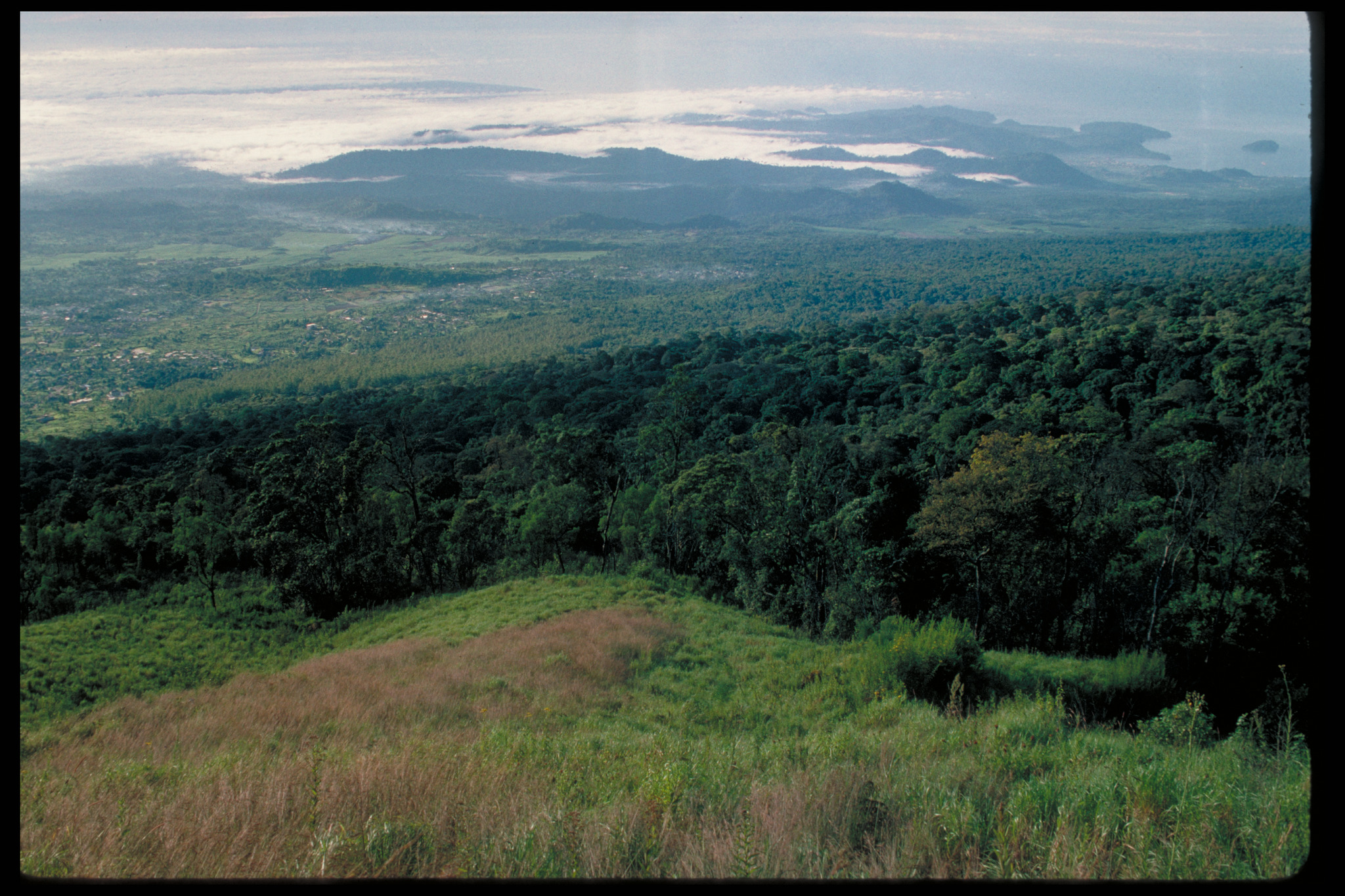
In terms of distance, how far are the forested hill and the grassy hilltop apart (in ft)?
4.99

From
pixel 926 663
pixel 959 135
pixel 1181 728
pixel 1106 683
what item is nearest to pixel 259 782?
pixel 1181 728

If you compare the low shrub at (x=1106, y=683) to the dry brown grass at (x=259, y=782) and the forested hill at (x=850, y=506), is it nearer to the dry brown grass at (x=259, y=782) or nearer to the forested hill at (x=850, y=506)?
the forested hill at (x=850, y=506)

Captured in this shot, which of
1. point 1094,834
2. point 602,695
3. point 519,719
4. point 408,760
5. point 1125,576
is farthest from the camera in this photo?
point 1125,576

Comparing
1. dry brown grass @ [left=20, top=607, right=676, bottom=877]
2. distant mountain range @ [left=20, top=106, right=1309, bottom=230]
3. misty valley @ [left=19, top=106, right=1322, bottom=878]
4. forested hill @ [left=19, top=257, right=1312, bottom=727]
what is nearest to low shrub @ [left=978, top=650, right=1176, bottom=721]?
misty valley @ [left=19, top=106, right=1322, bottom=878]

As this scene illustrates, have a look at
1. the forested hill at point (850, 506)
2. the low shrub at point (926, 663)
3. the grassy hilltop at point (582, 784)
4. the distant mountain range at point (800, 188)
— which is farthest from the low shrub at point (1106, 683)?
the distant mountain range at point (800, 188)

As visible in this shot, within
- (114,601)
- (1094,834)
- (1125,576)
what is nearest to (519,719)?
(1094,834)

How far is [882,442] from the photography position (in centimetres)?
2264

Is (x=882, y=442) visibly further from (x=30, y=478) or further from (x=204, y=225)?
(x=204, y=225)

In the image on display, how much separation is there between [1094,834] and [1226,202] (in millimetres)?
154889

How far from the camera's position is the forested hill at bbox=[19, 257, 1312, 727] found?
1109 centimetres

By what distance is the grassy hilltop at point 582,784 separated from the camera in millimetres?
1919

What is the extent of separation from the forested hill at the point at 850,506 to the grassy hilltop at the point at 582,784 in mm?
1520

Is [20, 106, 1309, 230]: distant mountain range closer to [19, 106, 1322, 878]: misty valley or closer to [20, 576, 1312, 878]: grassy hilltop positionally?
[19, 106, 1322, 878]: misty valley
